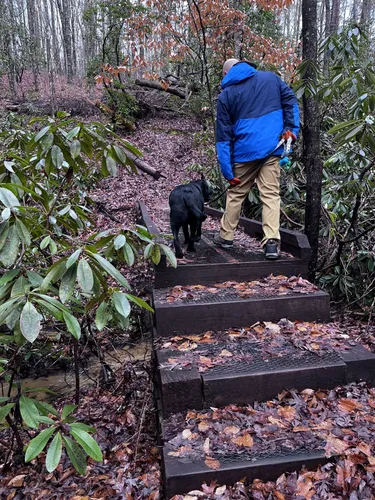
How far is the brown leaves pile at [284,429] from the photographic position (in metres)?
2.16

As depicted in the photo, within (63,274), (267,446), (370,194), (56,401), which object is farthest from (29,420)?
(370,194)

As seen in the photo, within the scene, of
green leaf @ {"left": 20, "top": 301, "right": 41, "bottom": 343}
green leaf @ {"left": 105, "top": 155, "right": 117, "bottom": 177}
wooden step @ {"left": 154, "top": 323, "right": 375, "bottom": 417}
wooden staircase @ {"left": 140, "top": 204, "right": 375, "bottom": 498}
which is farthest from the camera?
green leaf @ {"left": 105, "top": 155, "right": 117, "bottom": 177}

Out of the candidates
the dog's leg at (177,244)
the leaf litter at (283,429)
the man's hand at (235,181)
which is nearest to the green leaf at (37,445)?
the leaf litter at (283,429)

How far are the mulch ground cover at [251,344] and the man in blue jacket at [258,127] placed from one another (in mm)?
913

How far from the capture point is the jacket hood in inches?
153

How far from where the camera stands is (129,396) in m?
3.30

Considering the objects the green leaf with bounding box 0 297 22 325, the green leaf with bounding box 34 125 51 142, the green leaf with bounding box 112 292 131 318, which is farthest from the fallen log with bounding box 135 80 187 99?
the green leaf with bounding box 0 297 22 325

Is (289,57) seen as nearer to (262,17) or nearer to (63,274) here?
(262,17)

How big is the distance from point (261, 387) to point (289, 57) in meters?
8.11

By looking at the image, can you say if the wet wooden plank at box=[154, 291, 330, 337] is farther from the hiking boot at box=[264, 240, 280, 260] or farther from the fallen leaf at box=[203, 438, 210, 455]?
the fallen leaf at box=[203, 438, 210, 455]

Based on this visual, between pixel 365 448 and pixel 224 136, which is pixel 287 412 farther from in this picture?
pixel 224 136

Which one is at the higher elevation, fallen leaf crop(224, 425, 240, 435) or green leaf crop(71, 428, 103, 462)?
green leaf crop(71, 428, 103, 462)

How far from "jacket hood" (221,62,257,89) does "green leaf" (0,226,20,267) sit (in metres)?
3.04

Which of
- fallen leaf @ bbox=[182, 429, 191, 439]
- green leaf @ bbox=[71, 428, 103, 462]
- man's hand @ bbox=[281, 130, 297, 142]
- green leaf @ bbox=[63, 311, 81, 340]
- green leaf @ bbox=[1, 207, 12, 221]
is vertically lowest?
fallen leaf @ bbox=[182, 429, 191, 439]
